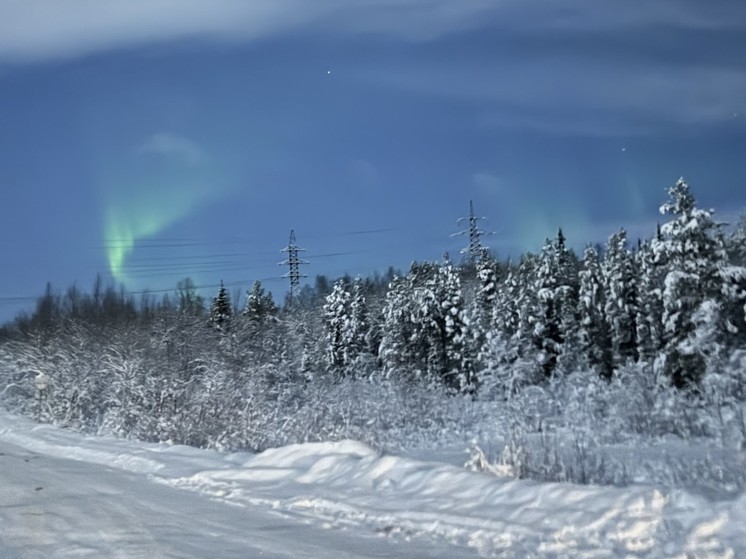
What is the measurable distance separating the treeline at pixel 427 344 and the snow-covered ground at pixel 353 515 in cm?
696

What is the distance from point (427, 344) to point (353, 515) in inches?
1733

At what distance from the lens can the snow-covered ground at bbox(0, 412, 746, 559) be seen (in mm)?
7102

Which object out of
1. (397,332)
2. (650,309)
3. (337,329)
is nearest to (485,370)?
(650,309)

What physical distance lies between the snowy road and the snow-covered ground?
0.07 feet

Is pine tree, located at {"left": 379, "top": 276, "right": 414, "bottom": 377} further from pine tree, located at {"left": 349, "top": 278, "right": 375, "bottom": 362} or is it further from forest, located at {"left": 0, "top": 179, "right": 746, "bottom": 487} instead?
pine tree, located at {"left": 349, "top": 278, "right": 375, "bottom": 362}

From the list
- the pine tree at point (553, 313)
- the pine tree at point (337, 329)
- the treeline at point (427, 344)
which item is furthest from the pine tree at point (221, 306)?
the pine tree at point (553, 313)

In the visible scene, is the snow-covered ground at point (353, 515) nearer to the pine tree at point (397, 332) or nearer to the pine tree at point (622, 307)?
the pine tree at point (622, 307)

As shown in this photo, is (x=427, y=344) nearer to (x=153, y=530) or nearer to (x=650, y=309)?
(x=650, y=309)

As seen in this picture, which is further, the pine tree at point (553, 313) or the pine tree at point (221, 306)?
the pine tree at point (221, 306)

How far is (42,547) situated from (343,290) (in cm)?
6427

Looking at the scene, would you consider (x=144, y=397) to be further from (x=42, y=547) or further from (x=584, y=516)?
(x=584, y=516)

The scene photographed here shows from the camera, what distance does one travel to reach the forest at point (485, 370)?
17.2 metres

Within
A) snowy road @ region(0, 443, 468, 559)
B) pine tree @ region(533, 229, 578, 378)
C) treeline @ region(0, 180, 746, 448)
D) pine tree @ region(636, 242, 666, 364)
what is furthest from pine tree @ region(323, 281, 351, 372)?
snowy road @ region(0, 443, 468, 559)

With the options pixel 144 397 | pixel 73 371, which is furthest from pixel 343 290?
pixel 144 397
